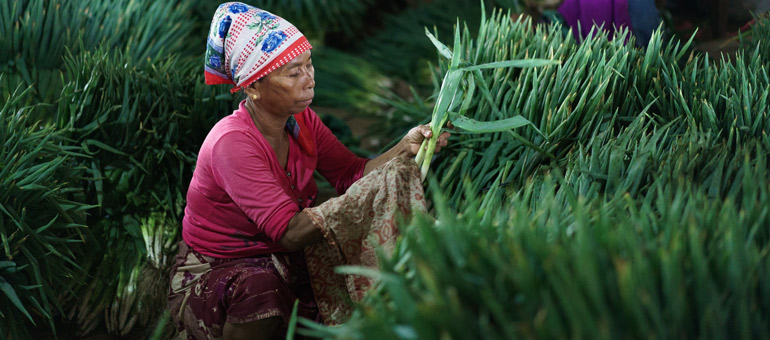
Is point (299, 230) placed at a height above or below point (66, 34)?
above

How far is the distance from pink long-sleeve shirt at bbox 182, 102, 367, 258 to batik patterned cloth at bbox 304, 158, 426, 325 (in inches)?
3.5

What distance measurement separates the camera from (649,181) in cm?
146

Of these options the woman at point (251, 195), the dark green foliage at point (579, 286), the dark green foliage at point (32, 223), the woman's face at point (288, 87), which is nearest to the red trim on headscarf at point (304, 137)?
the woman at point (251, 195)

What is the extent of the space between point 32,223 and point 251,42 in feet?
2.07

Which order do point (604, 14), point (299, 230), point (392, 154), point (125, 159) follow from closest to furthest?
point (299, 230) → point (392, 154) → point (125, 159) → point (604, 14)

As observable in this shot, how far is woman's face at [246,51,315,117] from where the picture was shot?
1619mm

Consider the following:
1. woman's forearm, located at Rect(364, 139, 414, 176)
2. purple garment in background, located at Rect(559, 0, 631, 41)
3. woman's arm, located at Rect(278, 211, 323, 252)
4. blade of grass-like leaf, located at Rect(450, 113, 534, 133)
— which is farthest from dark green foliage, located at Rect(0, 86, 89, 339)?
purple garment in background, located at Rect(559, 0, 631, 41)

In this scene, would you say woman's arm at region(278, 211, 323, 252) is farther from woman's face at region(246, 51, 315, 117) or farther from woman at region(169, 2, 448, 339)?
woman's face at region(246, 51, 315, 117)

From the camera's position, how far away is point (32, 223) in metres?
1.74

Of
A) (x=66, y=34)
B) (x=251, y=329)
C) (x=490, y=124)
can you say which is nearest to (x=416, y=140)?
(x=490, y=124)

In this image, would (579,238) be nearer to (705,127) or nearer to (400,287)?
(400,287)

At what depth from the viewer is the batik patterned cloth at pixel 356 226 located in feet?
5.13

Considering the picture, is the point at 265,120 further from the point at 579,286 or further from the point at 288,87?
the point at 579,286

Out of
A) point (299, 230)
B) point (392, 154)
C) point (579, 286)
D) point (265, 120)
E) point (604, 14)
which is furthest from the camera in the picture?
point (604, 14)
